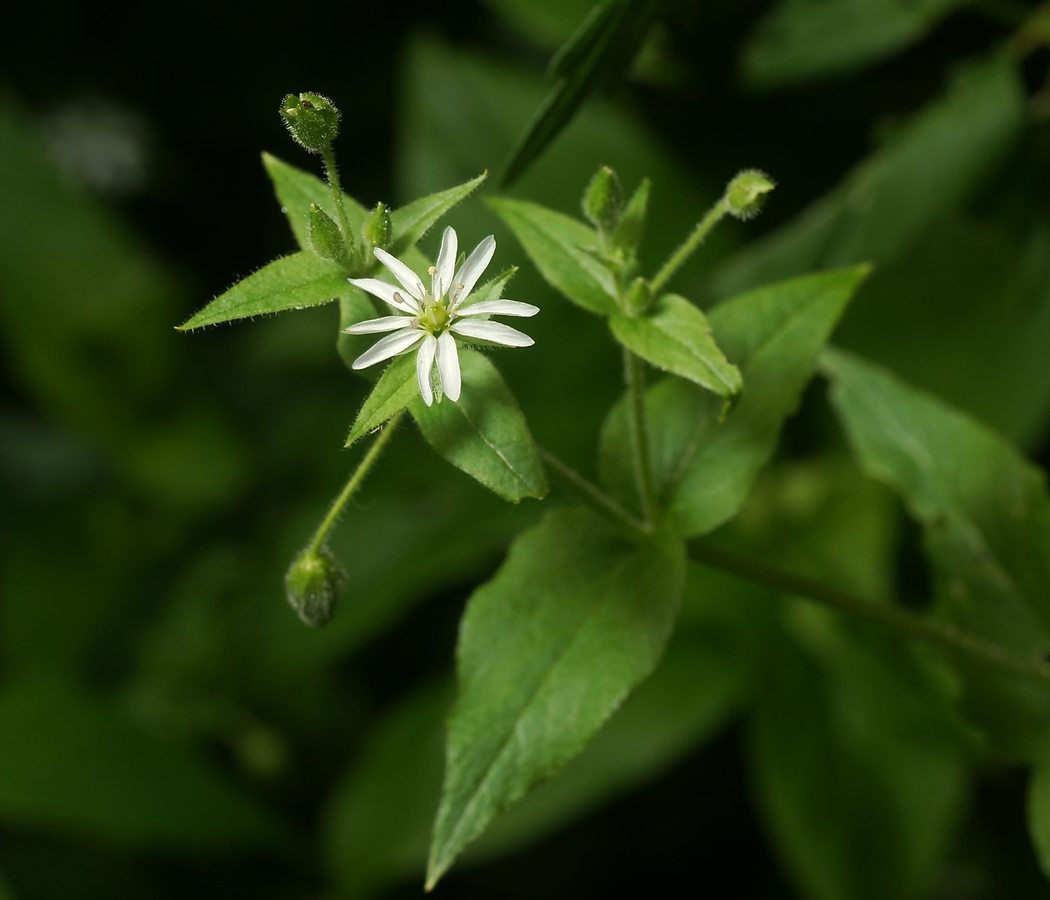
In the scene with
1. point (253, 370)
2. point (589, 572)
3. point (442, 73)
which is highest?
point (589, 572)

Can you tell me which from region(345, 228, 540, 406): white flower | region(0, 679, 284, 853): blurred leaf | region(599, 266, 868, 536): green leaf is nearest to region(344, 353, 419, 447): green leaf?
region(345, 228, 540, 406): white flower

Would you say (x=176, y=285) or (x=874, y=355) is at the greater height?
(x=874, y=355)

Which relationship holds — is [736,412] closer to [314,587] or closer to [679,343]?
[679,343]

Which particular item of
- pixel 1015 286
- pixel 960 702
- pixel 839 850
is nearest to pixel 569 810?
pixel 839 850

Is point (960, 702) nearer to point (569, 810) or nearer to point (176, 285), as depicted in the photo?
Result: point (569, 810)

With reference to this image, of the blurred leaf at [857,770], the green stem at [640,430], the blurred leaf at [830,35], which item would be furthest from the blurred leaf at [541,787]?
the blurred leaf at [830,35]

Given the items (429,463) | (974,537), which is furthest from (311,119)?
(429,463)

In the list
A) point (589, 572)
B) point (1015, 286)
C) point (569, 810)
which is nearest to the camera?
point (589, 572)
